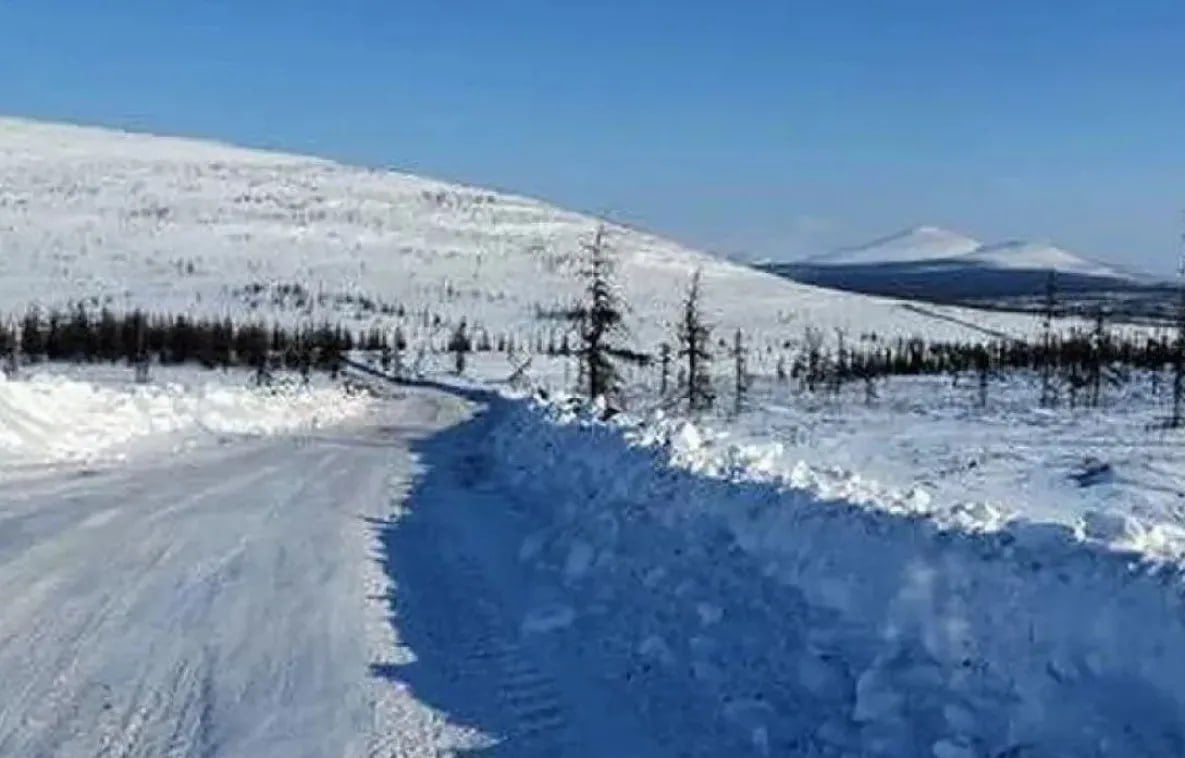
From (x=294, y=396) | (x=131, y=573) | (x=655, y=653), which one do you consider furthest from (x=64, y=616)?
(x=294, y=396)

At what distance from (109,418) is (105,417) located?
0.40 feet

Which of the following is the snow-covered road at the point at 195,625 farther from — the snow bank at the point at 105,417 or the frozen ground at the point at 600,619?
the snow bank at the point at 105,417

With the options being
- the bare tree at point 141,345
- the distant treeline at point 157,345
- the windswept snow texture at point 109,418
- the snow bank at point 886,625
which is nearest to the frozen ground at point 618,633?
the snow bank at point 886,625

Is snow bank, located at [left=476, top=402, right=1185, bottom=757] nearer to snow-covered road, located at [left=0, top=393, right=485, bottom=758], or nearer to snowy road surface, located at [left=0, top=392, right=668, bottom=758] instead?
snowy road surface, located at [left=0, top=392, right=668, bottom=758]

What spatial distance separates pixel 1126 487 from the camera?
38688mm

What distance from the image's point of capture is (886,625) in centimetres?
968

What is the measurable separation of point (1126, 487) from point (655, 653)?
30595mm

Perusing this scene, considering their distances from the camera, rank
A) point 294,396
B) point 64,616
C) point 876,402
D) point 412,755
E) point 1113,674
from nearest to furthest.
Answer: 1. point 1113,674
2. point 412,755
3. point 64,616
4. point 294,396
5. point 876,402

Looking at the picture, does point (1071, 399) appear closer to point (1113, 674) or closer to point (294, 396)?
point (294, 396)

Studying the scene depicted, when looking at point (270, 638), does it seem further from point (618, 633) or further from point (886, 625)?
point (886, 625)

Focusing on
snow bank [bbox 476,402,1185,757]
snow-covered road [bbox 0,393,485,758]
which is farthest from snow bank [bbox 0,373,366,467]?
snow bank [bbox 476,402,1185,757]

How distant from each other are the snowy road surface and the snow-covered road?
23 mm

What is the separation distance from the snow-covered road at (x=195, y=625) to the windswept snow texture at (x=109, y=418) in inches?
261

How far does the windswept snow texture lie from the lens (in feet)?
93.1
